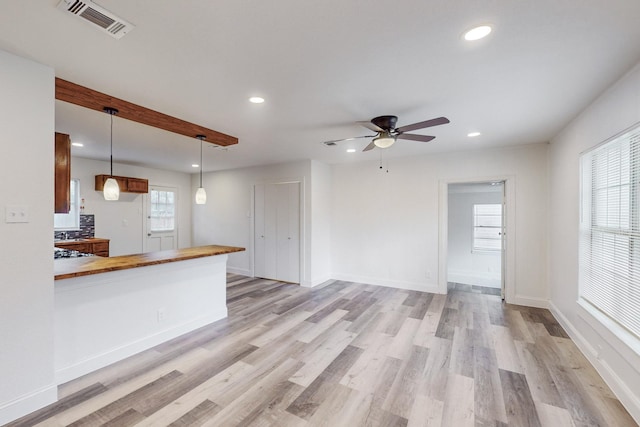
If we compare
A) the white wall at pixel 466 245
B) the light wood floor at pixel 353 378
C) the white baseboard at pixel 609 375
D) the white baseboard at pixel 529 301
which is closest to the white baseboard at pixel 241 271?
the light wood floor at pixel 353 378

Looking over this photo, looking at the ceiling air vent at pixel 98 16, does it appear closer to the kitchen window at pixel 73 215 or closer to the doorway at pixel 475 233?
the kitchen window at pixel 73 215

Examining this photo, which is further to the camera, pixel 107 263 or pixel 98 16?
pixel 107 263

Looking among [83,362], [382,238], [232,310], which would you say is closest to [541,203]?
[382,238]

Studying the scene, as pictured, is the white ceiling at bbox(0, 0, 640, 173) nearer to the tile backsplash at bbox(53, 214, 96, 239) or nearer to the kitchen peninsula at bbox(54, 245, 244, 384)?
the kitchen peninsula at bbox(54, 245, 244, 384)

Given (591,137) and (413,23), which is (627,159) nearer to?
(591,137)

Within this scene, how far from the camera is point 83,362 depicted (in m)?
2.44

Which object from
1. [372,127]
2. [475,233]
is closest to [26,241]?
[372,127]

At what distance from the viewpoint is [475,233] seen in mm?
7059

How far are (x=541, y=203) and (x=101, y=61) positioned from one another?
5.49 m

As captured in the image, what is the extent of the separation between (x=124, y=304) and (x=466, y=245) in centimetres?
713

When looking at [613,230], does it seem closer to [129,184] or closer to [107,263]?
[107,263]

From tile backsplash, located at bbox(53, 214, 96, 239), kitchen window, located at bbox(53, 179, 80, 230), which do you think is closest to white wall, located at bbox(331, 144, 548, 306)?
tile backsplash, located at bbox(53, 214, 96, 239)

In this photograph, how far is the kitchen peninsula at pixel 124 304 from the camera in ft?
7.76

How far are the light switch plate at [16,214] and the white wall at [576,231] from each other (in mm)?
4339
